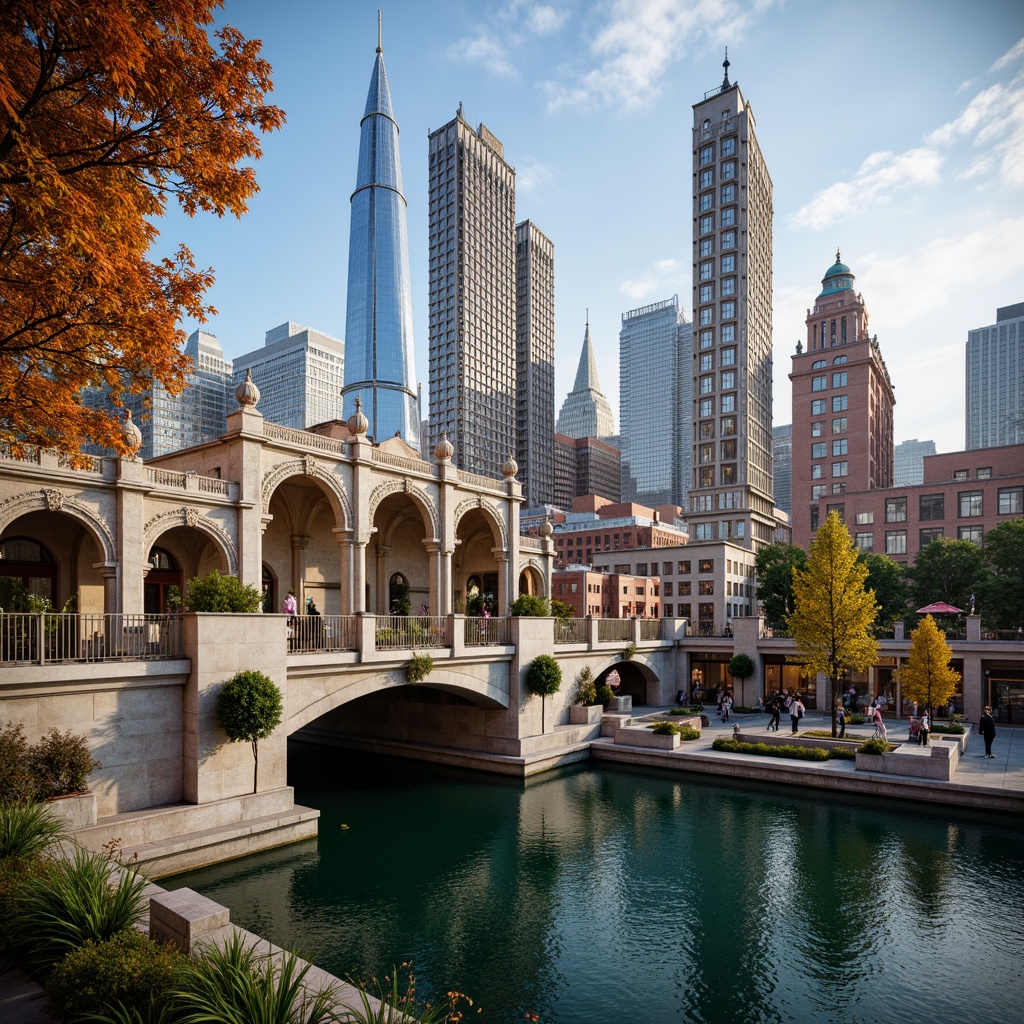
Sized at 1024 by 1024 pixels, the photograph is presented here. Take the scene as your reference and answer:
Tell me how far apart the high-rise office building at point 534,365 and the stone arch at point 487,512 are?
4725 inches

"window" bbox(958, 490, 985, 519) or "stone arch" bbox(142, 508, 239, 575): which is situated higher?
"window" bbox(958, 490, 985, 519)

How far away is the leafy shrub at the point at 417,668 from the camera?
78.9 ft

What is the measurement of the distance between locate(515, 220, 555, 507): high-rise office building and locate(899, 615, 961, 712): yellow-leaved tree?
124222 mm

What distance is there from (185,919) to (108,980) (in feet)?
4.26

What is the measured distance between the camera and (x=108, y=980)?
22.9 feet

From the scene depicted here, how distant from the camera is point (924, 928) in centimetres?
1435

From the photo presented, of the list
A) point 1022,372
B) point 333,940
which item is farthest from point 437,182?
point 1022,372

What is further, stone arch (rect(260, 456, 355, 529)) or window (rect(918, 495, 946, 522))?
window (rect(918, 495, 946, 522))

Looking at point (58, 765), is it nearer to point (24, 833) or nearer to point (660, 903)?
point (24, 833)

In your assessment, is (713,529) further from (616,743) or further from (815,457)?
(616,743)

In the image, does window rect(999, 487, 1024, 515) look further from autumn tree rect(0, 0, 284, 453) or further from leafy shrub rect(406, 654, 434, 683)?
autumn tree rect(0, 0, 284, 453)

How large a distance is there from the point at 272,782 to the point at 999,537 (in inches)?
2123

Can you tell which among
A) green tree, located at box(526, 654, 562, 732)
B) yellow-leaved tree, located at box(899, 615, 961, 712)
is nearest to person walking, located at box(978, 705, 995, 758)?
yellow-leaved tree, located at box(899, 615, 961, 712)

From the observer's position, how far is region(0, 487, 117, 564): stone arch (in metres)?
19.2
